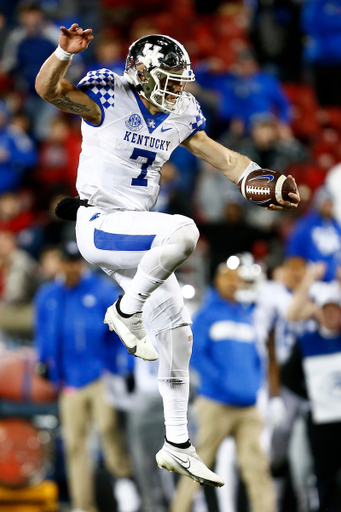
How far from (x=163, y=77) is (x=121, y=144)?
38 cm

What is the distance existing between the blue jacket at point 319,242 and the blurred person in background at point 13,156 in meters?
3.26

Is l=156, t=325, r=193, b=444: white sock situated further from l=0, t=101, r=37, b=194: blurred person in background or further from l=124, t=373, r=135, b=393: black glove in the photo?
l=0, t=101, r=37, b=194: blurred person in background

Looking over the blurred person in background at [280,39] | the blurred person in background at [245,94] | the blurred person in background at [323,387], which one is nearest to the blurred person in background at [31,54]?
the blurred person in background at [245,94]

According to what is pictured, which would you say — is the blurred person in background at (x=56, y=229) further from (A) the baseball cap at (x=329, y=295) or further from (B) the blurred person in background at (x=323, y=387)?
(B) the blurred person in background at (x=323, y=387)

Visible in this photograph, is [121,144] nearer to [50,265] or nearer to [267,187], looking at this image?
[267,187]

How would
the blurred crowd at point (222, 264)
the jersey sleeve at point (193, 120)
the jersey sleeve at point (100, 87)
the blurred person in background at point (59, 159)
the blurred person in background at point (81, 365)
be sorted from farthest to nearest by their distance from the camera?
the blurred person in background at point (59, 159) → the blurred person in background at point (81, 365) → the blurred crowd at point (222, 264) → the jersey sleeve at point (193, 120) → the jersey sleeve at point (100, 87)

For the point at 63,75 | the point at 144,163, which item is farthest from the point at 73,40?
the point at 144,163

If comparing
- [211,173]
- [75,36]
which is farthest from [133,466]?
[75,36]

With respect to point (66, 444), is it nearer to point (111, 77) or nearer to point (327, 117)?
point (111, 77)

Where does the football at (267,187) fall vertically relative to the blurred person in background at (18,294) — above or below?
above

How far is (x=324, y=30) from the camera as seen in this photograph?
1018 cm

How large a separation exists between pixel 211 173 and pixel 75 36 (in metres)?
5.05

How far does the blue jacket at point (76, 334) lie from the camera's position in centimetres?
715

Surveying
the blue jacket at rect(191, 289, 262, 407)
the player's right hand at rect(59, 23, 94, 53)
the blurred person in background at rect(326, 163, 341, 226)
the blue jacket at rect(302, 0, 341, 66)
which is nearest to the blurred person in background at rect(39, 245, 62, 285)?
the blue jacket at rect(191, 289, 262, 407)
